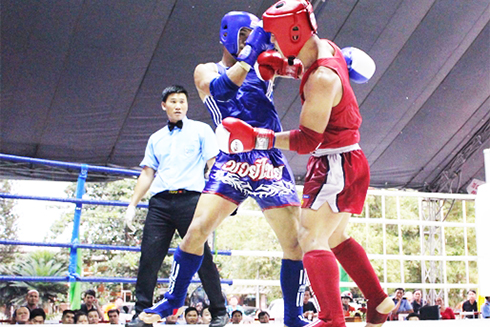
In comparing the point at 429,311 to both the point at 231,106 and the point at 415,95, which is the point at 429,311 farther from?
the point at 231,106

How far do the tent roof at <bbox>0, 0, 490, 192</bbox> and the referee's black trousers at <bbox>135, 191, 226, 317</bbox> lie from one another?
9.22 ft

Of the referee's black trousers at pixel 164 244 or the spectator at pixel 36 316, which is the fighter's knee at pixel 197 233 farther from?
the spectator at pixel 36 316

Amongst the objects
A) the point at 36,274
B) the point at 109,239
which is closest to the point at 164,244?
the point at 36,274

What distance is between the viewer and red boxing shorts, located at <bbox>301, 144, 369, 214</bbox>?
199 centimetres

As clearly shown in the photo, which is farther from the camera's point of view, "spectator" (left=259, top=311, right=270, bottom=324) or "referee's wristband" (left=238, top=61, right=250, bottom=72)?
"spectator" (left=259, top=311, right=270, bottom=324)

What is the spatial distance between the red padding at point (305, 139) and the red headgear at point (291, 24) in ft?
0.98

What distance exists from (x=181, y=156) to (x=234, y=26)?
0.93 meters

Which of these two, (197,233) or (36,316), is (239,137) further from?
(36,316)

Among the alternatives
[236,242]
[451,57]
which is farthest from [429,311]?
[236,242]

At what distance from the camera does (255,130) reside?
192cm

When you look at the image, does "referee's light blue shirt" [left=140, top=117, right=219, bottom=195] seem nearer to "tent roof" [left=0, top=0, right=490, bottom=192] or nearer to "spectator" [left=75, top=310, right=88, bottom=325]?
"spectator" [left=75, top=310, right=88, bottom=325]

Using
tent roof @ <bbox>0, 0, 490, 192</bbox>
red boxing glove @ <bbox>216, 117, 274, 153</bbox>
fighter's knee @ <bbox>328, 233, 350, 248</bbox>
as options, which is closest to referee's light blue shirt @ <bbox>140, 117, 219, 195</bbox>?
fighter's knee @ <bbox>328, 233, 350, 248</bbox>

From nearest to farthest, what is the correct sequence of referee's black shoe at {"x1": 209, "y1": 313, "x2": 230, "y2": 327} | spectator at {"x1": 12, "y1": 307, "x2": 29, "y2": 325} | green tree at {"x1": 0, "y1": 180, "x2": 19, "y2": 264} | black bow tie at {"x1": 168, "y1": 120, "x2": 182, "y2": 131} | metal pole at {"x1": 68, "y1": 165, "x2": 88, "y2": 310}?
referee's black shoe at {"x1": 209, "y1": 313, "x2": 230, "y2": 327}, black bow tie at {"x1": 168, "y1": 120, "x2": 182, "y2": 131}, metal pole at {"x1": 68, "y1": 165, "x2": 88, "y2": 310}, spectator at {"x1": 12, "y1": 307, "x2": 29, "y2": 325}, green tree at {"x1": 0, "y1": 180, "x2": 19, "y2": 264}

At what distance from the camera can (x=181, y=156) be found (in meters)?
3.03
